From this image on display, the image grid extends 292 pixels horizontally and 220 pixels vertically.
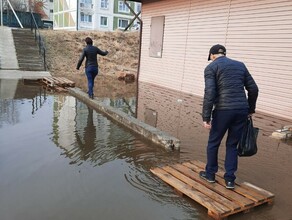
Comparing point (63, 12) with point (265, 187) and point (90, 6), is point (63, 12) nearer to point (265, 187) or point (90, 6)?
point (90, 6)

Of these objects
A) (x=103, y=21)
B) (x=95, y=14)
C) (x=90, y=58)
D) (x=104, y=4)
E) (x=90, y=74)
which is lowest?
(x=90, y=74)

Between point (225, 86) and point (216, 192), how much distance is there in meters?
1.34

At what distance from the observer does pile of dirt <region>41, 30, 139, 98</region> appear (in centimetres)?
1814

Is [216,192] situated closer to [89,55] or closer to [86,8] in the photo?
[89,55]

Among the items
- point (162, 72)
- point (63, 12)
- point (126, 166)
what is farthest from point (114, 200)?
point (63, 12)

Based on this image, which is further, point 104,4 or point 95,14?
point 104,4

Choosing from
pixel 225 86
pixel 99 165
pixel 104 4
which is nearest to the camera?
pixel 225 86

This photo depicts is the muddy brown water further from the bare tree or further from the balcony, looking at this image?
the bare tree

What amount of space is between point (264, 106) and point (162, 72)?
6055mm

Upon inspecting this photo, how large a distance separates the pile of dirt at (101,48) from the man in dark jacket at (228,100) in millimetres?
11947

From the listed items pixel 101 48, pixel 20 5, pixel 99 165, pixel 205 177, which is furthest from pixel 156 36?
pixel 20 5

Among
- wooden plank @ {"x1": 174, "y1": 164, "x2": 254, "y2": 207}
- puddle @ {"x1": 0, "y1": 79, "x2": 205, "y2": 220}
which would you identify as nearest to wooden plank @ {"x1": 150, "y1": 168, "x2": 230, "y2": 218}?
puddle @ {"x1": 0, "y1": 79, "x2": 205, "y2": 220}

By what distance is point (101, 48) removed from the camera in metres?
21.8

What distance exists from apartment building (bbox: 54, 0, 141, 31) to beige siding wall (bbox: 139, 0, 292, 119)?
31.2 metres
